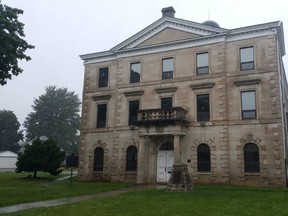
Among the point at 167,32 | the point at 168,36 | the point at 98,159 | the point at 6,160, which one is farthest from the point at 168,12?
the point at 6,160

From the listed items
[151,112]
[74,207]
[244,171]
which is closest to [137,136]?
[151,112]

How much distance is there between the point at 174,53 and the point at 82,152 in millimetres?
13441

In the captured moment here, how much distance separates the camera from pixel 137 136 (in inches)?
1206

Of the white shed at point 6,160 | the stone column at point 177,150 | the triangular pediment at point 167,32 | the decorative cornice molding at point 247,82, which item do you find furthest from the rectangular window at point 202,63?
the white shed at point 6,160

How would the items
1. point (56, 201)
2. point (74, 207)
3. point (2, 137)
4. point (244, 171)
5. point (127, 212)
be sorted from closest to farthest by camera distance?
point (127, 212) → point (74, 207) → point (56, 201) → point (244, 171) → point (2, 137)

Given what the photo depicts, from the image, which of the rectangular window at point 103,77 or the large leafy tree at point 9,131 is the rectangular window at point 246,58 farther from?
the large leafy tree at point 9,131

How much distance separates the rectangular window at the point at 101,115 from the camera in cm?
3334

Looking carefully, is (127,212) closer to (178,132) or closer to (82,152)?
(178,132)

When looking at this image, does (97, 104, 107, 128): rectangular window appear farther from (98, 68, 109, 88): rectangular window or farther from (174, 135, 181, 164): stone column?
(174, 135, 181, 164): stone column

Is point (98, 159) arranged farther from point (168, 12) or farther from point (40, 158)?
point (168, 12)

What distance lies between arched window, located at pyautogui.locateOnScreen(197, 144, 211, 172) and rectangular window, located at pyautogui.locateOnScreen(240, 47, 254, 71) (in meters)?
7.30

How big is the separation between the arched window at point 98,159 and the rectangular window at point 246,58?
15.5 meters

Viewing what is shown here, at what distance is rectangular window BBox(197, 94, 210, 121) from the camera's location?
2833cm

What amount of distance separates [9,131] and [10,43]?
236 feet
